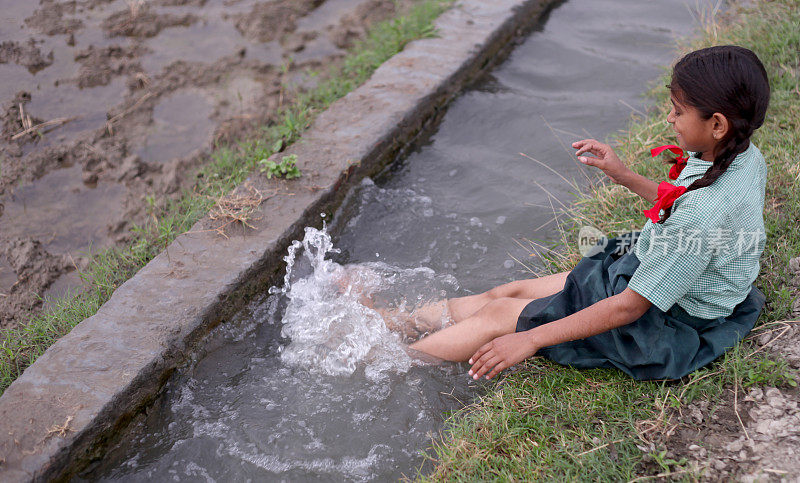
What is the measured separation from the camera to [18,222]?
3.56m

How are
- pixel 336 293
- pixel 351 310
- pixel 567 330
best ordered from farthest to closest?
pixel 336 293 → pixel 351 310 → pixel 567 330

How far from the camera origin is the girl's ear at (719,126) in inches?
76.5

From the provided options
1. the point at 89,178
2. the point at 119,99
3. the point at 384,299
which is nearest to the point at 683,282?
the point at 384,299

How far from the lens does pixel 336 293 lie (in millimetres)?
3168

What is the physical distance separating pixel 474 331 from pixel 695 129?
1.19m

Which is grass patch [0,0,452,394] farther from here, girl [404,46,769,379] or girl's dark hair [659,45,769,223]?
girl's dark hair [659,45,769,223]

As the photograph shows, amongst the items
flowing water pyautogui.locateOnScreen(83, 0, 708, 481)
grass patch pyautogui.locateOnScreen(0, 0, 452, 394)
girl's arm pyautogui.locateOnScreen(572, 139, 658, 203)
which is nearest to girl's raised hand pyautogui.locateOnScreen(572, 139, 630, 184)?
girl's arm pyautogui.locateOnScreen(572, 139, 658, 203)

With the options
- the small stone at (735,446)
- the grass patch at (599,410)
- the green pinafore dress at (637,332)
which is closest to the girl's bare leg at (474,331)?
the green pinafore dress at (637,332)

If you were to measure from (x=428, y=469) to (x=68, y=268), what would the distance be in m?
2.29

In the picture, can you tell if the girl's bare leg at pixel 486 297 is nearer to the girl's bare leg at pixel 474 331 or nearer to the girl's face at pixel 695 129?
the girl's bare leg at pixel 474 331

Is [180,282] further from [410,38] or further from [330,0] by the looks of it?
[330,0]

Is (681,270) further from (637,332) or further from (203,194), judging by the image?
(203,194)

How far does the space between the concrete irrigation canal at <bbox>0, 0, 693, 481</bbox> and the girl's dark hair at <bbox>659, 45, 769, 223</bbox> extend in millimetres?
1422

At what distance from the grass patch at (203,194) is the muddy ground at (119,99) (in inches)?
4.8
